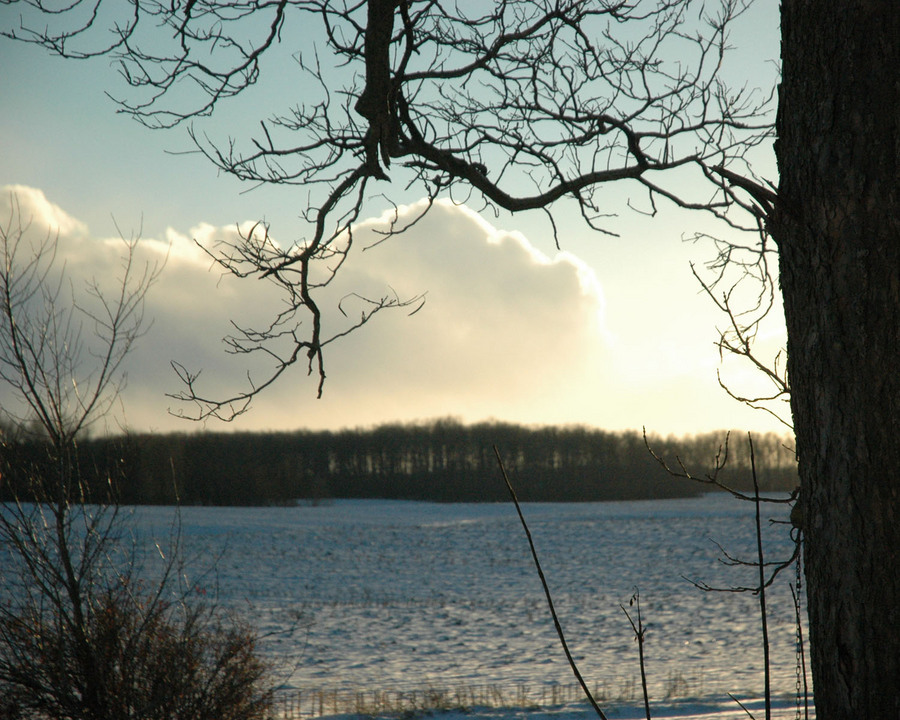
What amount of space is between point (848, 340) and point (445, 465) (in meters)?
50.0

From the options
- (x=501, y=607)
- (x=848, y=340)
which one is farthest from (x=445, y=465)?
(x=848, y=340)

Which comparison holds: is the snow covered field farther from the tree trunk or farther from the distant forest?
the distant forest

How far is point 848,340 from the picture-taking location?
1.59 meters

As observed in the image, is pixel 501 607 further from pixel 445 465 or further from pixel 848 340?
pixel 445 465

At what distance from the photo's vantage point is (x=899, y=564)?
150cm

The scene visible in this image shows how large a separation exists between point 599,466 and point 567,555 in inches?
1055

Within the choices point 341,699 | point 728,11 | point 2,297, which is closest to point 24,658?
point 2,297

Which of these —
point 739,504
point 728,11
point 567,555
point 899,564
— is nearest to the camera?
point 899,564

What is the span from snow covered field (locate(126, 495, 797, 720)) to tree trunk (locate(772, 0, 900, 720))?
2.77 metres

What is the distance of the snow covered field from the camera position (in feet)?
33.4

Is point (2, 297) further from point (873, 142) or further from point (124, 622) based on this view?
point (873, 142)

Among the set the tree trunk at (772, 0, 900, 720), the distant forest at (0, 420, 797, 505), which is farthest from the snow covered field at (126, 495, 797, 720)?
the distant forest at (0, 420, 797, 505)

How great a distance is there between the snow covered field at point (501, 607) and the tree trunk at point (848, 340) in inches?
109

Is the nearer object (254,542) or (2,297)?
(2,297)
